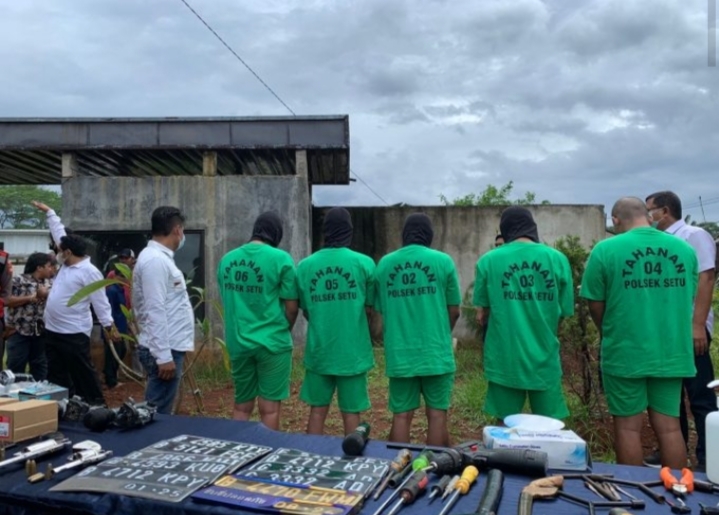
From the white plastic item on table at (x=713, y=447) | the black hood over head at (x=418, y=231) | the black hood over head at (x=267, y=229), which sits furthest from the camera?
the black hood over head at (x=267, y=229)

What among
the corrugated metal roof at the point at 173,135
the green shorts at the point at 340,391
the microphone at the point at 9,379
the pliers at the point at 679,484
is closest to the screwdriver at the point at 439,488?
the pliers at the point at 679,484

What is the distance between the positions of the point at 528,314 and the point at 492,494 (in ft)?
5.82

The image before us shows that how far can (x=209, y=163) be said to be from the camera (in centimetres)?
772

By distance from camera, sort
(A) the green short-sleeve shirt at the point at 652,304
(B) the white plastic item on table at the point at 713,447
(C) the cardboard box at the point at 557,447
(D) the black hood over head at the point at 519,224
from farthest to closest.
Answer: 1. (D) the black hood over head at the point at 519,224
2. (A) the green short-sleeve shirt at the point at 652,304
3. (C) the cardboard box at the point at 557,447
4. (B) the white plastic item on table at the point at 713,447

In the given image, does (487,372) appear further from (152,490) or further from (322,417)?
(152,490)

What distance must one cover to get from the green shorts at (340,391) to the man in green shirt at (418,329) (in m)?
Answer: 0.21

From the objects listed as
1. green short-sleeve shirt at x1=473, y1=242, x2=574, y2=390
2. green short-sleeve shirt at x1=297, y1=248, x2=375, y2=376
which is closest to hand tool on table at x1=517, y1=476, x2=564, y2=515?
green short-sleeve shirt at x1=473, y1=242, x2=574, y2=390

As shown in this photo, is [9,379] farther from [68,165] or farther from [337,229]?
[68,165]

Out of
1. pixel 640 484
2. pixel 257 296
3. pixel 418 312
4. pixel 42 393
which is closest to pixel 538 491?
pixel 640 484

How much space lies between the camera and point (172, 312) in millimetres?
3820

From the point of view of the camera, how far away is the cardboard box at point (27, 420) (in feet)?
7.54

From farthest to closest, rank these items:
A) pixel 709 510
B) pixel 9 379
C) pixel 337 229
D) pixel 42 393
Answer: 1. pixel 337 229
2. pixel 9 379
3. pixel 42 393
4. pixel 709 510

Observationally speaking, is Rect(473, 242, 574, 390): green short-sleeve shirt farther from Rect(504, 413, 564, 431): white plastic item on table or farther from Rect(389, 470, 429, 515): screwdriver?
Rect(389, 470, 429, 515): screwdriver

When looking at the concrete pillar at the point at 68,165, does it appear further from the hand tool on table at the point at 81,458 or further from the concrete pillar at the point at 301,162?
the hand tool on table at the point at 81,458
